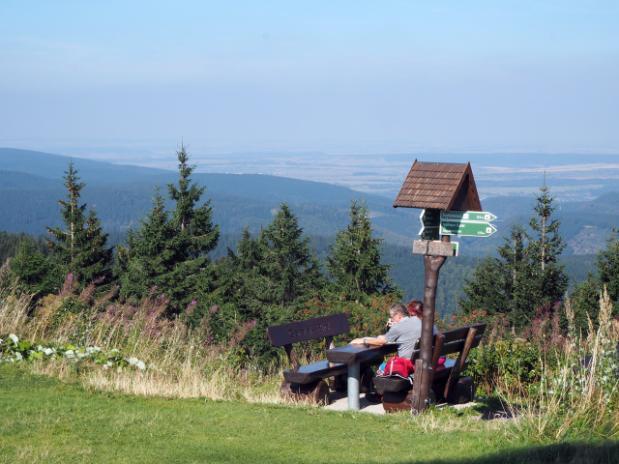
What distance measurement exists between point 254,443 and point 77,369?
3.04 m

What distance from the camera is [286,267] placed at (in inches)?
2195

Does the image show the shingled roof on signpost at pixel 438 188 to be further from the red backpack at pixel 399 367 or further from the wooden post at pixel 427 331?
the red backpack at pixel 399 367

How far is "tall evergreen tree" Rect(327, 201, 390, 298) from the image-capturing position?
52875 mm

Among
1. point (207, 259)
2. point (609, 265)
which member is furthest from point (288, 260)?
point (609, 265)

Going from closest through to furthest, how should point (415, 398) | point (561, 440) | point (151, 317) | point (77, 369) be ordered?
point (561, 440) < point (415, 398) < point (77, 369) < point (151, 317)

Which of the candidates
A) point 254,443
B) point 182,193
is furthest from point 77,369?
point 182,193

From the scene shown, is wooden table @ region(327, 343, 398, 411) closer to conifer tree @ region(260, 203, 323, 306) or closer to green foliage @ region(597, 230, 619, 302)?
green foliage @ region(597, 230, 619, 302)

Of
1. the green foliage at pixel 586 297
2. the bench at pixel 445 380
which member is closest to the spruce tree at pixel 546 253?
the green foliage at pixel 586 297

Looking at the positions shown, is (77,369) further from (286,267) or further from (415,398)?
(286,267)

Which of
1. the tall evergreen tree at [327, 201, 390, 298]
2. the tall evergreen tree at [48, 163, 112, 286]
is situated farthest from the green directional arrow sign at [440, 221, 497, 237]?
the tall evergreen tree at [48, 163, 112, 286]

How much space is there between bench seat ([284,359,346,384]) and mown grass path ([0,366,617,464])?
2.90 feet

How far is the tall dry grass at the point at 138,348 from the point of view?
8820 millimetres

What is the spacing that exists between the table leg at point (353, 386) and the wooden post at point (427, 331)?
2.46 feet

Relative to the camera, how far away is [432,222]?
878 cm
